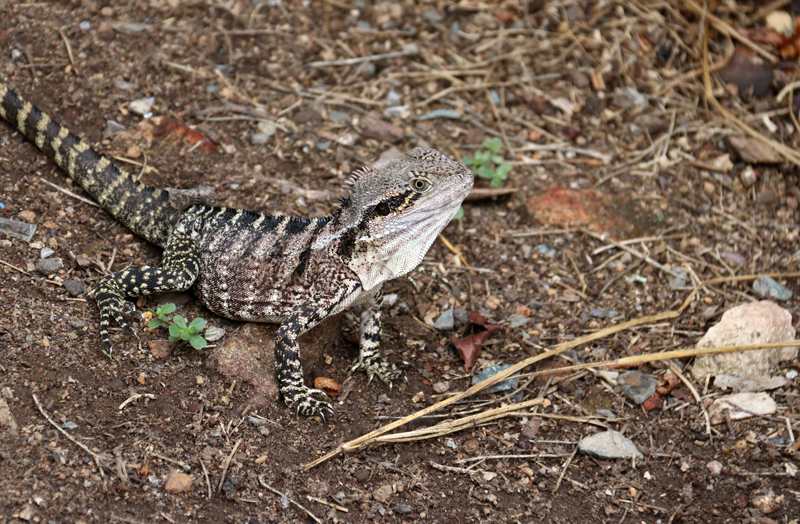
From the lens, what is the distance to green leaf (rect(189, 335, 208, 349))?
4.57 meters

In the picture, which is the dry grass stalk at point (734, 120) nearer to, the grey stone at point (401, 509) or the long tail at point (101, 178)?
the grey stone at point (401, 509)

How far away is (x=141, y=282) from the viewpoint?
482 cm

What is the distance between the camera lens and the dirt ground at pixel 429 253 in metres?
4.07

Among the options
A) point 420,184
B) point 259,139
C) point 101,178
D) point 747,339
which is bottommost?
point 747,339

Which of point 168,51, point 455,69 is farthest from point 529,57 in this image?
point 168,51

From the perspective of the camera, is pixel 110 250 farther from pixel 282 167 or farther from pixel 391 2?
pixel 391 2

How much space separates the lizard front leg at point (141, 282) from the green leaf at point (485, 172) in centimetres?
273

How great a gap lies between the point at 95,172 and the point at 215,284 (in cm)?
131

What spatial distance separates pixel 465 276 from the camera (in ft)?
19.5

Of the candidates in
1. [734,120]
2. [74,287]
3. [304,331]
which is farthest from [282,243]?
[734,120]

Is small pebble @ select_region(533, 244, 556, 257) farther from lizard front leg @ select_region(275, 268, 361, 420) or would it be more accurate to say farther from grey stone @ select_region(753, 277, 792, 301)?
lizard front leg @ select_region(275, 268, 361, 420)

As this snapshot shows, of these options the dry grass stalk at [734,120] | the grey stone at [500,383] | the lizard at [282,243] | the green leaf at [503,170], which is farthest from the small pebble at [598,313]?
the dry grass stalk at [734,120]

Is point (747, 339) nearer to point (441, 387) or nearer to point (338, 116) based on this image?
point (441, 387)

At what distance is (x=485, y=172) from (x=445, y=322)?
1695mm
